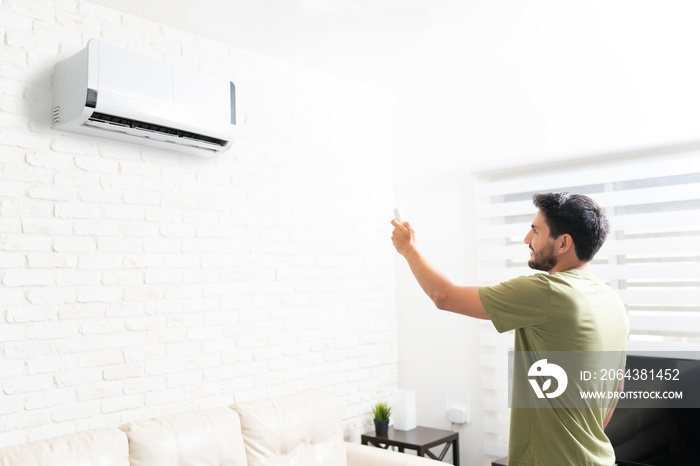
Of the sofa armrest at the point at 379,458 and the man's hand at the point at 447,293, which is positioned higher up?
the man's hand at the point at 447,293

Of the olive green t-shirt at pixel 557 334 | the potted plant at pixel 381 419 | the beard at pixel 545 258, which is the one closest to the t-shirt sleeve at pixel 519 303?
the olive green t-shirt at pixel 557 334

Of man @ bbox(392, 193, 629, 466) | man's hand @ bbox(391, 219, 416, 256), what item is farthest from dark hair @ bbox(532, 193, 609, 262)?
man's hand @ bbox(391, 219, 416, 256)

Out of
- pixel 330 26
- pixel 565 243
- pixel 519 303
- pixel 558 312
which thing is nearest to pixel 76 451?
pixel 519 303

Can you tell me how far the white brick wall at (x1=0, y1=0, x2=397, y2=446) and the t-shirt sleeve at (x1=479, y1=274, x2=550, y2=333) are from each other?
1535 millimetres

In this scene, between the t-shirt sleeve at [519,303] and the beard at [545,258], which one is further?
the beard at [545,258]

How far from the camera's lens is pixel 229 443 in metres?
2.69

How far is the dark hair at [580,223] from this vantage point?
80.6 inches

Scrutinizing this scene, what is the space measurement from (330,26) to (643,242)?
1.83 meters

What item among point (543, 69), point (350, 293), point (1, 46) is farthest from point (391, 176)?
point (1, 46)

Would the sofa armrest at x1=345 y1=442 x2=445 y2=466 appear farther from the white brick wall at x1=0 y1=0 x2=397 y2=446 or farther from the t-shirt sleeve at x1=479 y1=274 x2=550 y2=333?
the t-shirt sleeve at x1=479 y1=274 x2=550 y2=333

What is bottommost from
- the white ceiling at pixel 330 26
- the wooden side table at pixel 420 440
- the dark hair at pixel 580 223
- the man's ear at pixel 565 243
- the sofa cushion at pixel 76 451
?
the wooden side table at pixel 420 440

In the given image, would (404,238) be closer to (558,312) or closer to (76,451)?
(558,312)

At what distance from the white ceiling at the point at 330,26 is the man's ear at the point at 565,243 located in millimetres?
1263

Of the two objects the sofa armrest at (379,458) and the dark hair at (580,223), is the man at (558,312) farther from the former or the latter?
the sofa armrest at (379,458)
